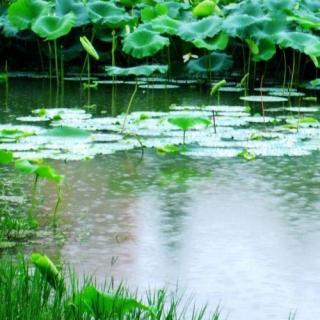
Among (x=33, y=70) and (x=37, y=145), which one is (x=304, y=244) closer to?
(x=37, y=145)

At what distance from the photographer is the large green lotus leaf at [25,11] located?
7.61 metres

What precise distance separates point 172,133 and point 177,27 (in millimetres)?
2527

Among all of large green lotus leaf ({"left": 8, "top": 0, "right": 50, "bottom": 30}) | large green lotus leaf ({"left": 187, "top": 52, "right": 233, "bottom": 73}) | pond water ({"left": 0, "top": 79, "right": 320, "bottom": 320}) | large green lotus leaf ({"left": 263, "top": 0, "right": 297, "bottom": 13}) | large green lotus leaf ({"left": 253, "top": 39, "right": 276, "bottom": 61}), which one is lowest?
pond water ({"left": 0, "top": 79, "right": 320, "bottom": 320})

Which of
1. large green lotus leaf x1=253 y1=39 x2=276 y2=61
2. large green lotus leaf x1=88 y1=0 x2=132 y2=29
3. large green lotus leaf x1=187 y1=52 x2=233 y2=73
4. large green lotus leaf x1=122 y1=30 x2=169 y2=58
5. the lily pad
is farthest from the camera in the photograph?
large green lotus leaf x1=88 y1=0 x2=132 y2=29

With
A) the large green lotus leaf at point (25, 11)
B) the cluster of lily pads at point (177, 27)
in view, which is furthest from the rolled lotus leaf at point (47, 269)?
the large green lotus leaf at point (25, 11)

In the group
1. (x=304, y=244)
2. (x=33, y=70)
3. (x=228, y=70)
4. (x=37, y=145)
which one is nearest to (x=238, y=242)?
(x=304, y=244)

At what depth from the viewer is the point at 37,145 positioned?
438 centimetres

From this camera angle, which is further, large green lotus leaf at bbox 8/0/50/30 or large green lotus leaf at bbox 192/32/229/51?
large green lotus leaf at bbox 8/0/50/30

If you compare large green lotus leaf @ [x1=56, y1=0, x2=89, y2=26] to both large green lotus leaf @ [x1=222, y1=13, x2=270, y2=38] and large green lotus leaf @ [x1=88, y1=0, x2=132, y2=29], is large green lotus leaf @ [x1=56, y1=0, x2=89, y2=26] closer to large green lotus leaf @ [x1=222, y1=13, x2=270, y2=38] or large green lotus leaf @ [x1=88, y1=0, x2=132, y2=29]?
large green lotus leaf @ [x1=88, y1=0, x2=132, y2=29]

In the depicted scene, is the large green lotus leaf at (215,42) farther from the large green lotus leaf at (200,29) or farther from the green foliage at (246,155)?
the green foliage at (246,155)

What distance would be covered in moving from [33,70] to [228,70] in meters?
1.64

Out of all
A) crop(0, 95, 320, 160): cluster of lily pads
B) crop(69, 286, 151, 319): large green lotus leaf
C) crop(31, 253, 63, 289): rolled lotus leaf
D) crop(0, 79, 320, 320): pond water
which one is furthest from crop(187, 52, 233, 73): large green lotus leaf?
crop(69, 286, 151, 319): large green lotus leaf

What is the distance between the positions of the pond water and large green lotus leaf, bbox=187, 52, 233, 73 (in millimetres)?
3154

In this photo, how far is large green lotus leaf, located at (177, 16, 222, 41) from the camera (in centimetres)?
713
